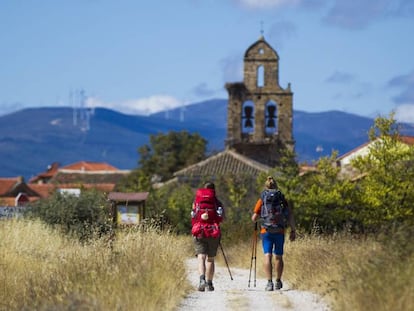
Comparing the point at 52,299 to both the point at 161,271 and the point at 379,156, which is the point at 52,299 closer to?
the point at 161,271

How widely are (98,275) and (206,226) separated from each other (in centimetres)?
286

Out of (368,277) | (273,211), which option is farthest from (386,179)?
(368,277)

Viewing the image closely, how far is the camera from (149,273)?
54.4 feet

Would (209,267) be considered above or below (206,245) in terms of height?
below

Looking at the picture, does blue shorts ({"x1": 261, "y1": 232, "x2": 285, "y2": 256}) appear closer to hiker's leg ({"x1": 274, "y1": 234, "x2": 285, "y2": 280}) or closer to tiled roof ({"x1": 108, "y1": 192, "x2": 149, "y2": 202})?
hiker's leg ({"x1": 274, "y1": 234, "x2": 285, "y2": 280})

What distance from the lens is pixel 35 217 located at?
1166 inches

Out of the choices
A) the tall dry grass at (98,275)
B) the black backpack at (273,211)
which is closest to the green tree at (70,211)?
the tall dry grass at (98,275)

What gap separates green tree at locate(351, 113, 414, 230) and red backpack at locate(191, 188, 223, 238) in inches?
660

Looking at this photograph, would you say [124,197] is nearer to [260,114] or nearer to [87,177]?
[260,114]

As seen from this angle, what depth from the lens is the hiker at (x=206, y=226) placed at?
1864 centimetres

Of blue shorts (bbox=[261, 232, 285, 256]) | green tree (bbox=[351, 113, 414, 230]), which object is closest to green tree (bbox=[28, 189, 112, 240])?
green tree (bbox=[351, 113, 414, 230])

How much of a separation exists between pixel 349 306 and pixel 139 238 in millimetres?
6216

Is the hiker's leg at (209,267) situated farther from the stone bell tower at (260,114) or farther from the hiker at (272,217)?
the stone bell tower at (260,114)

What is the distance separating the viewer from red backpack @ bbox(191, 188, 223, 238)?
61.1 ft
